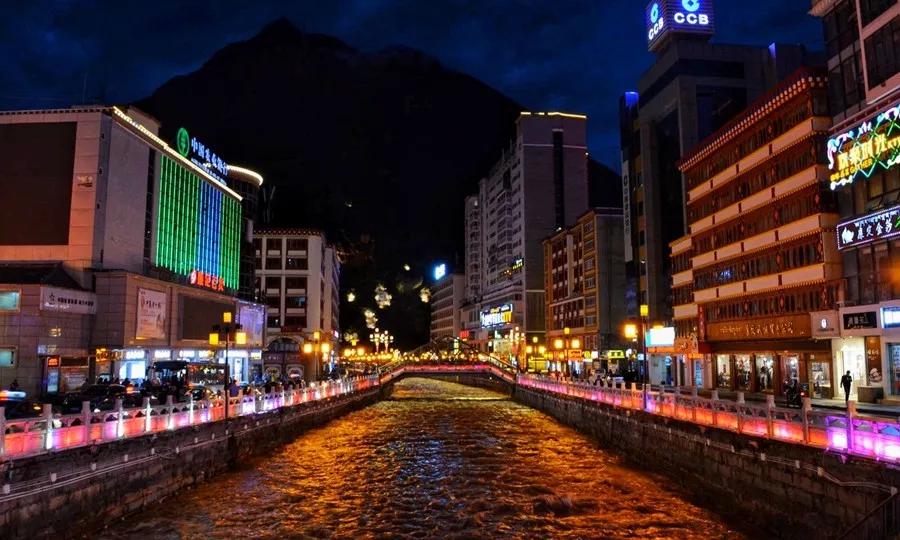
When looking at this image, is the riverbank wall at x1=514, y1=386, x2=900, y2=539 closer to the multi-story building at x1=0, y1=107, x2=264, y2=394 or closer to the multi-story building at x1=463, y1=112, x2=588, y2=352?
the multi-story building at x1=0, y1=107, x2=264, y2=394

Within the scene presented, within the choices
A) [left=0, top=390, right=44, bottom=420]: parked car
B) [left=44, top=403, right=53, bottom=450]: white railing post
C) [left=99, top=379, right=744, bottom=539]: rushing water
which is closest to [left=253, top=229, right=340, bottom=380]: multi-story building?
[left=99, top=379, right=744, bottom=539]: rushing water

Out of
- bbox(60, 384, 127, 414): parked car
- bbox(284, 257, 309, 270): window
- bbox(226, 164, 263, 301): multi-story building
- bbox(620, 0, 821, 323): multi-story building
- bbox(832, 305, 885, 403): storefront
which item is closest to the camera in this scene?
bbox(60, 384, 127, 414): parked car

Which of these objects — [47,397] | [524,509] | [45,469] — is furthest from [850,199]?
[47,397]

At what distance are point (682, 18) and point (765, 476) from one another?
69.8 m

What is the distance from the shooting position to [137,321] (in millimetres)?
54062

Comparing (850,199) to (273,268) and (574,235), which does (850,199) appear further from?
(273,268)

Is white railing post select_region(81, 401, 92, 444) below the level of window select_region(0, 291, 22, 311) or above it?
below

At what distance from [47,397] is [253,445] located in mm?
11914

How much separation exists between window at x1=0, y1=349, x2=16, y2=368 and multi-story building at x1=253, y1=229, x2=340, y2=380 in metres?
57.3

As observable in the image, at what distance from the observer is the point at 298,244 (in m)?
106

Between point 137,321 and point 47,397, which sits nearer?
point 47,397

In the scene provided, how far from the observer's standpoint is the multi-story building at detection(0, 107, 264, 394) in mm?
45156

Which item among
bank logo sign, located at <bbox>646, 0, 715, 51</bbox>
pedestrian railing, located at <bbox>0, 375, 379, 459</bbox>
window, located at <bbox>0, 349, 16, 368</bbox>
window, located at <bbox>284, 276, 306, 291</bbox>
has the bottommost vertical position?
pedestrian railing, located at <bbox>0, 375, 379, 459</bbox>

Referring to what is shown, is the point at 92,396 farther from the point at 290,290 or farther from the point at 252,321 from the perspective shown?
the point at 290,290
